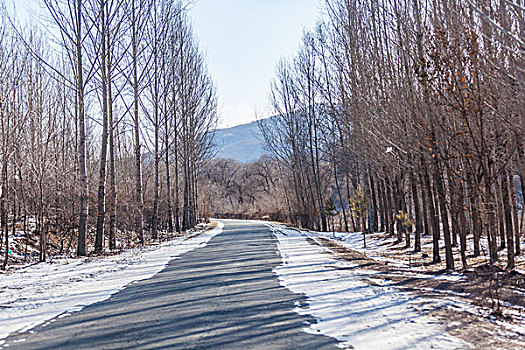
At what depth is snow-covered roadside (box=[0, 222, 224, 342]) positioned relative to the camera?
6.29 m

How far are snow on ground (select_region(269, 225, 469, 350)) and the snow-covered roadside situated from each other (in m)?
3.34

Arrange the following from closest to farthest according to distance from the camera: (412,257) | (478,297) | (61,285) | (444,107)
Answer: (478,297) < (61,285) < (444,107) < (412,257)

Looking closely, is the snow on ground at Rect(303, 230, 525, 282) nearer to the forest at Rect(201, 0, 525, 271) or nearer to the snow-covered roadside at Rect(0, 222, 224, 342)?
the forest at Rect(201, 0, 525, 271)

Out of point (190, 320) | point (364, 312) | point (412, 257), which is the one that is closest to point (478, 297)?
point (364, 312)

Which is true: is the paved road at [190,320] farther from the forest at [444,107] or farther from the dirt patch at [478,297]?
the forest at [444,107]

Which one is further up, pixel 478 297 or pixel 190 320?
pixel 190 320


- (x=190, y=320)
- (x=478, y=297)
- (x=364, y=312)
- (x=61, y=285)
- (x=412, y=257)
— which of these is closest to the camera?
(x=190, y=320)

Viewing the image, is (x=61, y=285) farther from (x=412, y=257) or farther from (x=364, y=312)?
(x=412, y=257)

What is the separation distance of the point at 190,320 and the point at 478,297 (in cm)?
449

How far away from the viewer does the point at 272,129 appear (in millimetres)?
39656

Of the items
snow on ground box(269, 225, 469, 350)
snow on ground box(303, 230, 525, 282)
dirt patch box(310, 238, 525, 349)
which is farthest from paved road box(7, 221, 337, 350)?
snow on ground box(303, 230, 525, 282)

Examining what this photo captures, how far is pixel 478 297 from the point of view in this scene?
23.2 ft

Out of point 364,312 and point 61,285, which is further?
point 61,285

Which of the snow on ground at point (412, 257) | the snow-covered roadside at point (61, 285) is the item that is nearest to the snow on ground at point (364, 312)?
the snow on ground at point (412, 257)
